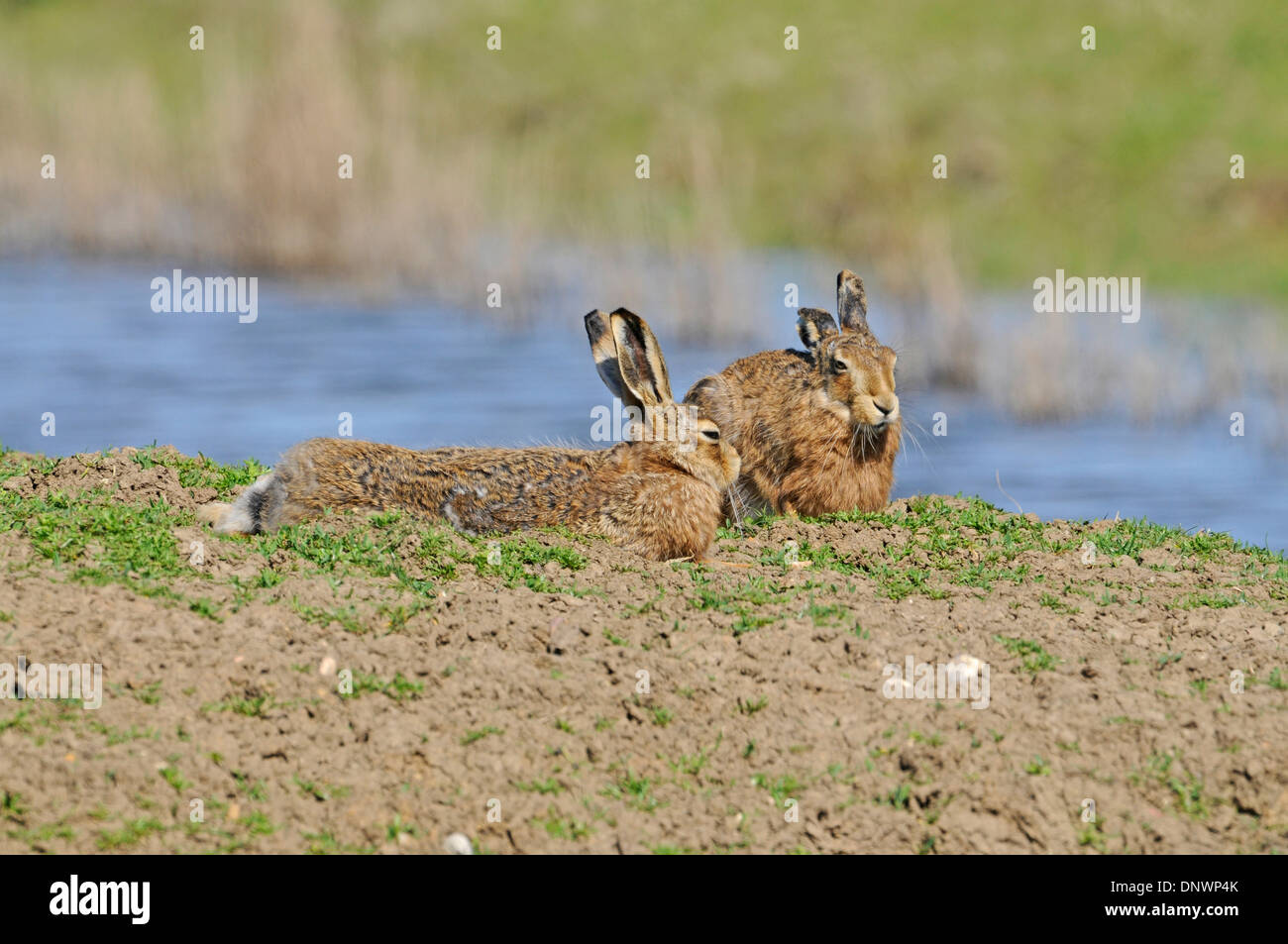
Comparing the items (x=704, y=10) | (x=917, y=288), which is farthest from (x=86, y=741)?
(x=704, y=10)

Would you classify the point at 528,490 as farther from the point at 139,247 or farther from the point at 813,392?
the point at 139,247

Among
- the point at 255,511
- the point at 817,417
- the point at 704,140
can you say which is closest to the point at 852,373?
the point at 817,417

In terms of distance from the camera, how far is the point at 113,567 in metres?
7.33

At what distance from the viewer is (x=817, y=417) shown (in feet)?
33.6

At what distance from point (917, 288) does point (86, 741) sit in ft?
51.3

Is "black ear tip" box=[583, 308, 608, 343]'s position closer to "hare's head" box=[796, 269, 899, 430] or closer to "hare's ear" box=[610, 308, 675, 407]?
"hare's ear" box=[610, 308, 675, 407]

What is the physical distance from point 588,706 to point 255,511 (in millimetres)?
2713

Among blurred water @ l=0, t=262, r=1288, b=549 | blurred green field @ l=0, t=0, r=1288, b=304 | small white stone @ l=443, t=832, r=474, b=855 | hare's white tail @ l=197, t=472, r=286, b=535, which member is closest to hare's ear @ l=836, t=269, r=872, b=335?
blurred water @ l=0, t=262, r=1288, b=549

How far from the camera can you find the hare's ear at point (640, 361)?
8945mm

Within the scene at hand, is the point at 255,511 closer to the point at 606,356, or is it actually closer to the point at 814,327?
the point at 606,356

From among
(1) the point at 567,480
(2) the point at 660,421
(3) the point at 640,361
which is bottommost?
(1) the point at 567,480

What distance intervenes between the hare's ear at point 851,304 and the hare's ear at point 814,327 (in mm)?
127

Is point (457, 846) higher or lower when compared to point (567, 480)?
lower

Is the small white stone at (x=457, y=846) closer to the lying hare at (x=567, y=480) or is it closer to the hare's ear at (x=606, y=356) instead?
the lying hare at (x=567, y=480)
